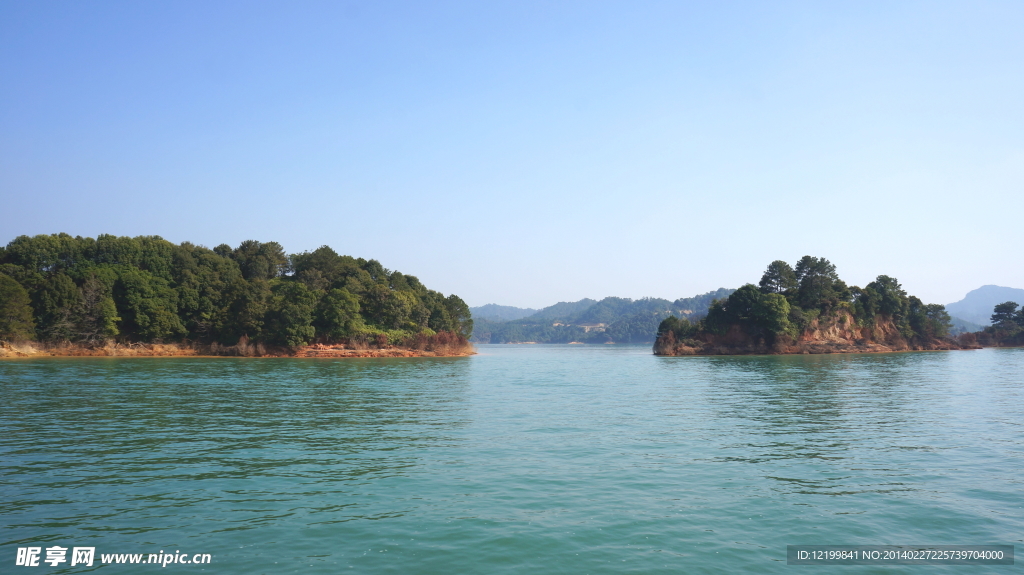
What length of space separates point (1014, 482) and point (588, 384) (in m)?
32.0

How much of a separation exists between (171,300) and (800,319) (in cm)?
11422

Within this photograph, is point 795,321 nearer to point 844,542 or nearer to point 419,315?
point 419,315

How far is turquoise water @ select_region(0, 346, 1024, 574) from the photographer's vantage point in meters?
10.1

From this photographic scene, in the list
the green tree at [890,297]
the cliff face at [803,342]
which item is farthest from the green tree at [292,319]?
the green tree at [890,297]

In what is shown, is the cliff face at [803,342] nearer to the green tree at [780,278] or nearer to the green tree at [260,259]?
the green tree at [780,278]

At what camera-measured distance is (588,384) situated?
45.8 meters

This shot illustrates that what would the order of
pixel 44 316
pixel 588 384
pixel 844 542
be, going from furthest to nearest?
pixel 44 316, pixel 588 384, pixel 844 542

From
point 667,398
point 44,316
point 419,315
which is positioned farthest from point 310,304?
point 667,398

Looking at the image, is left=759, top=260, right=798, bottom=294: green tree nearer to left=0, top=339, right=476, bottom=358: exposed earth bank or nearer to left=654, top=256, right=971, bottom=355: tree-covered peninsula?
left=654, top=256, right=971, bottom=355: tree-covered peninsula

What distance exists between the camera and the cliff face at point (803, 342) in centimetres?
11106

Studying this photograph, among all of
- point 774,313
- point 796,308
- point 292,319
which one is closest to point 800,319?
point 796,308

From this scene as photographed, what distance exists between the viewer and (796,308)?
111 m

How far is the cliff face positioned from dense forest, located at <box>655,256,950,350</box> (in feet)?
0.99

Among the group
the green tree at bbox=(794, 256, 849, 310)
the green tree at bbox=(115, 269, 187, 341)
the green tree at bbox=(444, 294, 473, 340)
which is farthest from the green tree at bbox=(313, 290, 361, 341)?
the green tree at bbox=(794, 256, 849, 310)
